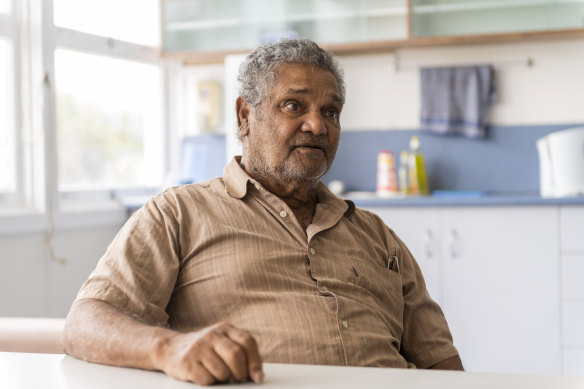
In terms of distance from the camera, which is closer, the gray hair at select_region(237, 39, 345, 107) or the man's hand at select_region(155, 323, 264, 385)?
the man's hand at select_region(155, 323, 264, 385)

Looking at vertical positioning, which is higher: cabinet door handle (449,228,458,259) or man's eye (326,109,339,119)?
man's eye (326,109,339,119)

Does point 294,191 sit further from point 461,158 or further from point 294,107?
point 461,158

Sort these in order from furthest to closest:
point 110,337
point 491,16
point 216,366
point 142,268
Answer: point 491,16, point 142,268, point 110,337, point 216,366

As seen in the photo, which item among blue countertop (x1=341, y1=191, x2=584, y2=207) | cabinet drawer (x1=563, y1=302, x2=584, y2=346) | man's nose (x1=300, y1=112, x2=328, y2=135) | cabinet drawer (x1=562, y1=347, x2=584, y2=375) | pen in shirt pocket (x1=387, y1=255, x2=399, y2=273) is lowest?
cabinet drawer (x1=562, y1=347, x2=584, y2=375)

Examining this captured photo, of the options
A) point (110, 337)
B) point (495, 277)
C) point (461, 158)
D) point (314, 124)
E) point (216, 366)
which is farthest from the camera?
point (461, 158)

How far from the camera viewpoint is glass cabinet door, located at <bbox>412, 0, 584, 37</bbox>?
137 inches

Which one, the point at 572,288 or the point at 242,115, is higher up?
the point at 242,115

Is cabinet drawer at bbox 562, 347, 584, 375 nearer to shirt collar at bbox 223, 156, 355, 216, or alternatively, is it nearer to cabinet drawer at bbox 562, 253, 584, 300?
cabinet drawer at bbox 562, 253, 584, 300

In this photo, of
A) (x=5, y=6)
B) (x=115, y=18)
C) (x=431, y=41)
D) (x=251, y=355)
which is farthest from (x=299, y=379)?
(x=115, y=18)

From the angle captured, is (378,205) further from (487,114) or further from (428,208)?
(487,114)

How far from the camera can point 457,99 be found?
150 inches

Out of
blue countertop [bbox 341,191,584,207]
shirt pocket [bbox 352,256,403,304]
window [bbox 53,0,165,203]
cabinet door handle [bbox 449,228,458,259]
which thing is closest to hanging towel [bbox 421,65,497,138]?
blue countertop [bbox 341,191,584,207]

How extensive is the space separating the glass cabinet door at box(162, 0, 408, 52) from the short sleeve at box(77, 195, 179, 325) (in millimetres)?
2411

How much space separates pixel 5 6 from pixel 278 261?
2.22m
